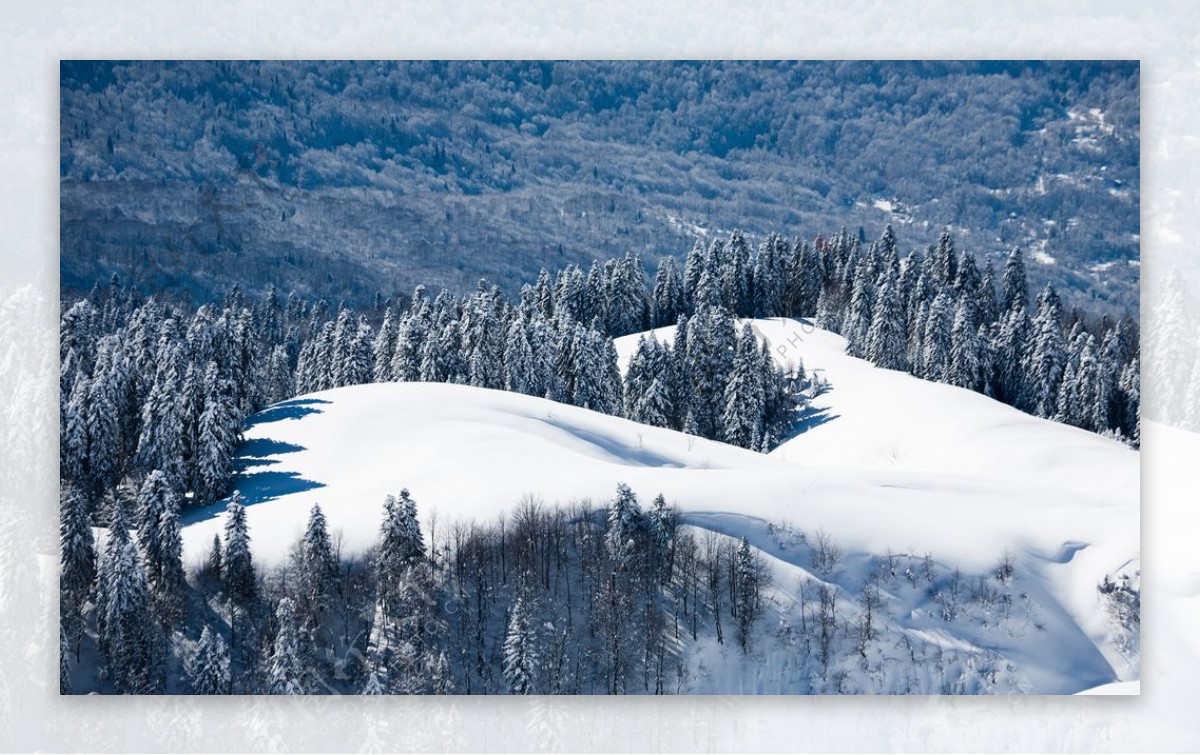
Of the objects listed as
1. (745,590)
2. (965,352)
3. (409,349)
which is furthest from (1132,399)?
(409,349)

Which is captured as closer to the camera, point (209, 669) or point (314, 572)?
point (209, 669)

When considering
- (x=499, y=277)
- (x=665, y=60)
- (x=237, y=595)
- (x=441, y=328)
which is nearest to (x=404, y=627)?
(x=237, y=595)

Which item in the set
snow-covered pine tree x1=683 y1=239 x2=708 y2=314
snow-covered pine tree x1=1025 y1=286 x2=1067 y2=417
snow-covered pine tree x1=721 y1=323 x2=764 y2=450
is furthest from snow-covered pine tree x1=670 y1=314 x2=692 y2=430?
snow-covered pine tree x1=1025 y1=286 x2=1067 y2=417

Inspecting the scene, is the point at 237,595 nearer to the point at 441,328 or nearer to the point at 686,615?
the point at 686,615

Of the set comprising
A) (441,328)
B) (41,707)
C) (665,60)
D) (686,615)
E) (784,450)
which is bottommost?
(41,707)

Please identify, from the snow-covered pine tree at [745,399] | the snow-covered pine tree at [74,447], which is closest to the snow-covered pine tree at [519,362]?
the snow-covered pine tree at [745,399]

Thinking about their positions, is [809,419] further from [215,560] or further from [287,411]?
[215,560]

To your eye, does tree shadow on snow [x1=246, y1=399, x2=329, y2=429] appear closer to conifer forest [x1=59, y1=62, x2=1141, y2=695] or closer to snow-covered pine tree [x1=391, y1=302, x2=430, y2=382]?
conifer forest [x1=59, y1=62, x2=1141, y2=695]
